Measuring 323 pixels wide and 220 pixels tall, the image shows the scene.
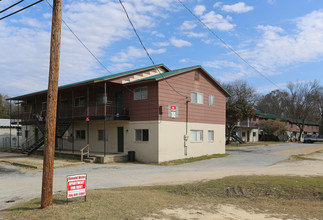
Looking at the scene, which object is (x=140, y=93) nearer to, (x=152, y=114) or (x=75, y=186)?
(x=152, y=114)

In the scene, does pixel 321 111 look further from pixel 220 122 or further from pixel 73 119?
pixel 73 119

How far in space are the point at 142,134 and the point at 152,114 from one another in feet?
6.21

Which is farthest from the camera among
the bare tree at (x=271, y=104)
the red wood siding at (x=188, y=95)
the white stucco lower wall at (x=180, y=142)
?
the bare tree at (x=271, y=104)

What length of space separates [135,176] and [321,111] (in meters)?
80.3

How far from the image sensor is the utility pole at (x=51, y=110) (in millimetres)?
7484

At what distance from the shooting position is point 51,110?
766cm

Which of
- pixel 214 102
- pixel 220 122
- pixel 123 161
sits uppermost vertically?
pixel 214 102

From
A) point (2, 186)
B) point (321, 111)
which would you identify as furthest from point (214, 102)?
point (321, 111)

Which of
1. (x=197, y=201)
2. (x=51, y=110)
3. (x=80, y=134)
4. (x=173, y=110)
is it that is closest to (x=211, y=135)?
(x=173, y=110)

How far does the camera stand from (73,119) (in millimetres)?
23656

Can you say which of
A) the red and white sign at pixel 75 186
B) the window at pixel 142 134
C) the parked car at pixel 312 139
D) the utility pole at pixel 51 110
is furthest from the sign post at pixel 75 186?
the parked car at pixel 312 139

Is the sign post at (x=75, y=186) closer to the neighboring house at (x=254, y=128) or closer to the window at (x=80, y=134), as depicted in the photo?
the window at (x=80, y=134)

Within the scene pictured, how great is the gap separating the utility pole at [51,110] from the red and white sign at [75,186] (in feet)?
1.50

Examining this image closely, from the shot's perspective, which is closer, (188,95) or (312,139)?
(188,95)
